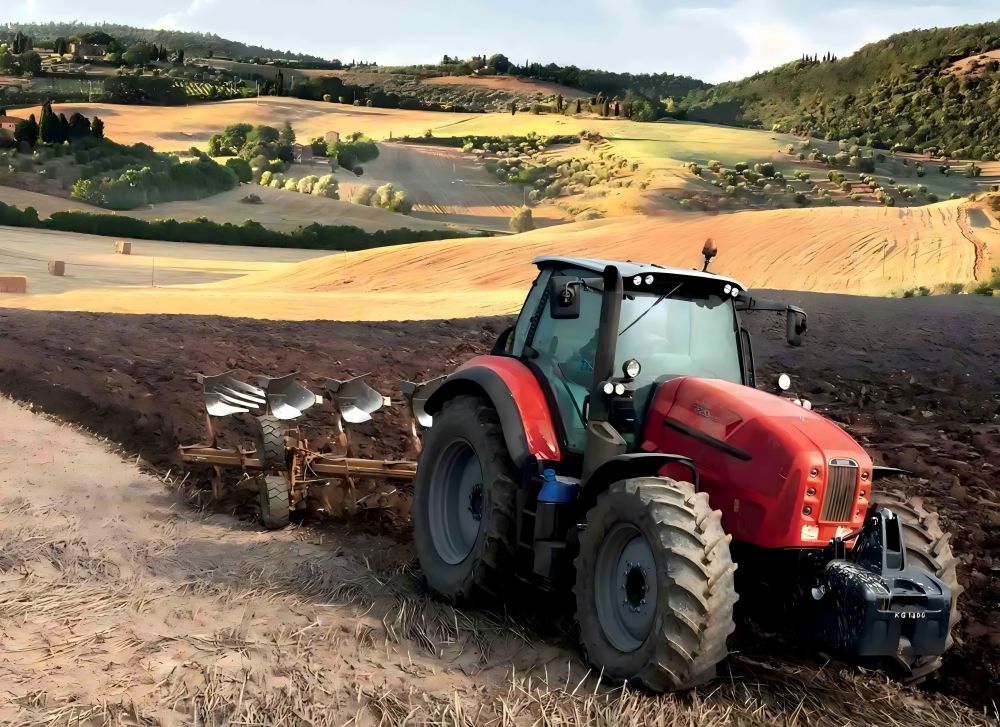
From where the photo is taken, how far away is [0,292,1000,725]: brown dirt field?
4.58 m

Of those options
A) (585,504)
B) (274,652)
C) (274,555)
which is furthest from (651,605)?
(274,555)

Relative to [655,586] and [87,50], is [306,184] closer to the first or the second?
[87,50]

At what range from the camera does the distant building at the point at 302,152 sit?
23.0 metres

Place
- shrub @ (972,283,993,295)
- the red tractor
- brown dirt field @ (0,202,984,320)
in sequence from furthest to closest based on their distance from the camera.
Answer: shrub @ (972,283,993,295)
brown dirt field @ (0,202,984,320)
the red tractor

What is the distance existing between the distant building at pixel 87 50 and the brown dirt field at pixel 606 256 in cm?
828

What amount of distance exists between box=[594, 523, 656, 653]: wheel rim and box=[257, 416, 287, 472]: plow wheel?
3.54 m

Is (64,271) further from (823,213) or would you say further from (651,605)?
(651,605)

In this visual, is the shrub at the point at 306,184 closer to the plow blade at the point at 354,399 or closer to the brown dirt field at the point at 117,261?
the brown dirt field at the point at 117,261

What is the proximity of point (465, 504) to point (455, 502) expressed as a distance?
0.07 metres

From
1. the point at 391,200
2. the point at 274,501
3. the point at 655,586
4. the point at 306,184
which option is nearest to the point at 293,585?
the point at 274,501

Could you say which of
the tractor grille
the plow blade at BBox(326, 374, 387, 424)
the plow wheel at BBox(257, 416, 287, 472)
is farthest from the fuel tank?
the plow blade at BBox(326, 374, 387, 424)

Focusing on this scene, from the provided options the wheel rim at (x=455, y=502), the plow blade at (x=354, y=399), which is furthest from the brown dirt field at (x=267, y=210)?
the wheel rim at (x=455, y=502)

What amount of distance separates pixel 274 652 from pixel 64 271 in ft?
48.4

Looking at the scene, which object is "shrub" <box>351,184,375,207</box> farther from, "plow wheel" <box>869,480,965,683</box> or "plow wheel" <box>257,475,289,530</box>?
"plow wheel" <box>869,480,965,683</box>
